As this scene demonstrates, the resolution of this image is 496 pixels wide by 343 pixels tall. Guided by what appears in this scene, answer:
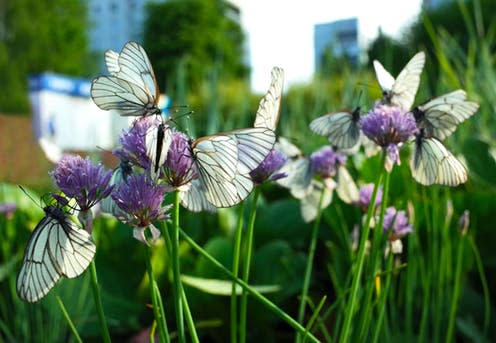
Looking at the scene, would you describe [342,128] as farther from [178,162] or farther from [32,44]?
[32,44]

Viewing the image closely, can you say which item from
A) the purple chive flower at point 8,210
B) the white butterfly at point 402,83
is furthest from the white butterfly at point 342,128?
the purple chive flower at point 8,210

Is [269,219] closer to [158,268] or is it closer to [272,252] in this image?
[272,252]

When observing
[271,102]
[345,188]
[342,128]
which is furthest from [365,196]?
[271,102]

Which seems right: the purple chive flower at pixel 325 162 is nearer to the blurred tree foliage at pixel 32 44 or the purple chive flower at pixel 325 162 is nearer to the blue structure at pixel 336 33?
the blue structure at pixel 336 33

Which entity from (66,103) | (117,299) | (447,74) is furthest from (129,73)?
(66,103)

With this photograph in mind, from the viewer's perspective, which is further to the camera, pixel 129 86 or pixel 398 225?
pixel 398 225
